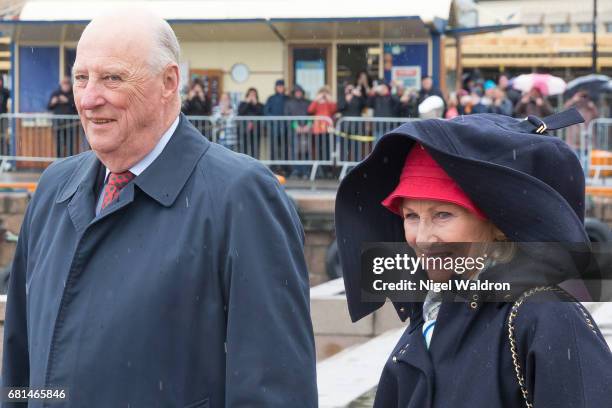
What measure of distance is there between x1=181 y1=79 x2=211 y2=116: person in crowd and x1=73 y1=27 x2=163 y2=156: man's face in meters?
16.3

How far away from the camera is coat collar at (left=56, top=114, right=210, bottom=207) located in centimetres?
288

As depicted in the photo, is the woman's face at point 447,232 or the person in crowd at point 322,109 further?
the person in crowd at point 322,109

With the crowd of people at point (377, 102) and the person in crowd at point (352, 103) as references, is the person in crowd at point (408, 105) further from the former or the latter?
the person in crowd at point (352, 103)

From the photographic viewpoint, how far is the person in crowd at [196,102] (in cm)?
1925

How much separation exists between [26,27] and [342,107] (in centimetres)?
596

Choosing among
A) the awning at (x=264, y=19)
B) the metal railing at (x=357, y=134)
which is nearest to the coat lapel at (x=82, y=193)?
the metal railing at (x=357, y=134)

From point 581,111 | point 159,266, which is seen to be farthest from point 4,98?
point 159,266

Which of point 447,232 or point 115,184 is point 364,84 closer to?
point 115,184

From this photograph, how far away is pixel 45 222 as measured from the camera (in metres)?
3.11

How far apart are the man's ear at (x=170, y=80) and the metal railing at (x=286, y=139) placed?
48.5 feet

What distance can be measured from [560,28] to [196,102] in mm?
24191

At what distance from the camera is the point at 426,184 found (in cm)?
281

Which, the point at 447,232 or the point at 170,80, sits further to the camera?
the point at 170,80

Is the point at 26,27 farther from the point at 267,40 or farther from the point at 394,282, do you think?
the point at 394,282
